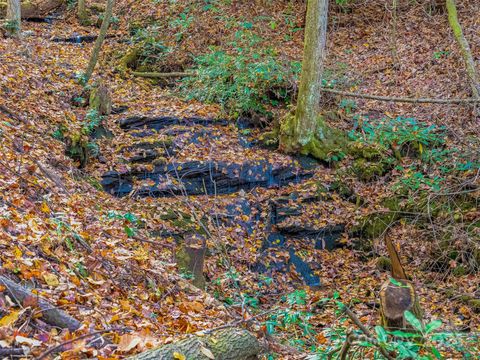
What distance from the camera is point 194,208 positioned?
28.0 feet

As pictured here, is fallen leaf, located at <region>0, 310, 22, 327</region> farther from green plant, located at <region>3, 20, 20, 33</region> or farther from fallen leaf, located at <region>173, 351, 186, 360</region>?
green plant, located at <region>3, 20, 20, 33</region>

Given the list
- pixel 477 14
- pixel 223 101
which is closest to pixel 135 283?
pixel 223 101

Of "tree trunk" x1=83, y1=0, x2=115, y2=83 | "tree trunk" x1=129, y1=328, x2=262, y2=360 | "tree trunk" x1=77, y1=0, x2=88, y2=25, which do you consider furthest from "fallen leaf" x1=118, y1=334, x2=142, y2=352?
"tree trunk" x1=77, y1=0, x2=88, y2=25

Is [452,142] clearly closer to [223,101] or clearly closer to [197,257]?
[223,101]

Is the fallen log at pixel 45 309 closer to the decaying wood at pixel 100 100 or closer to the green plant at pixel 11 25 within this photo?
the decaying wood at pixel 100 100

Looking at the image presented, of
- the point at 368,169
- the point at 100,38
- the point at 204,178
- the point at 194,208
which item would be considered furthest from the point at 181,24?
the point at 194,208

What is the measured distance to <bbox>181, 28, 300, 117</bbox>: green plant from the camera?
1150cm

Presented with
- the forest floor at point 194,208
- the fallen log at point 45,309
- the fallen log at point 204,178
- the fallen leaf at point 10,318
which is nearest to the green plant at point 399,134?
the forest floor at point 194,208

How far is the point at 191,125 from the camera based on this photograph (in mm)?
10766

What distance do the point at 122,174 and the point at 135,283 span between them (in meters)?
4.27

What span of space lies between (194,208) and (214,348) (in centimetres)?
527

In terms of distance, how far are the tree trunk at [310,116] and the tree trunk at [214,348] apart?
23.3 ft

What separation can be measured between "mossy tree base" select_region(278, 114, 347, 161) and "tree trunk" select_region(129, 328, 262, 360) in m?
7.05

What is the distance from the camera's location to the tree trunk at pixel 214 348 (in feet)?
10.00
